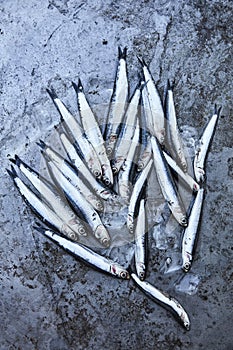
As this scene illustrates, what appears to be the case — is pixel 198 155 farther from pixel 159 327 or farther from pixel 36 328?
pixel 36 328

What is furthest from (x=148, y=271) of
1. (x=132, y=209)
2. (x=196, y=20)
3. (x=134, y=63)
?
(x=196, y=20)

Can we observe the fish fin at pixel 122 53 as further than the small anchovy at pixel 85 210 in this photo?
Yes

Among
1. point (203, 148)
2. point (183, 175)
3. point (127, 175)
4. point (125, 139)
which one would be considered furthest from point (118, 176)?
point (203, 148)

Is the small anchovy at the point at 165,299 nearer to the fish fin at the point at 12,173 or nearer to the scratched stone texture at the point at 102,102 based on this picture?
the scratched stone texture at the point at 102,102

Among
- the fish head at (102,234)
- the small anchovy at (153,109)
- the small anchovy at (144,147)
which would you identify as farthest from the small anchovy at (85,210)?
the small anchovy at (153,109)

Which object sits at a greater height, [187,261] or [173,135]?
[173,135]

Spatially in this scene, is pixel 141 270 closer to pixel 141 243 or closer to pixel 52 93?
pixel 141 243
